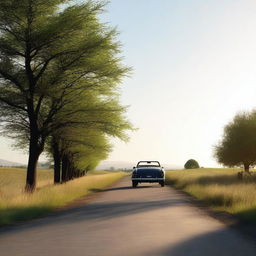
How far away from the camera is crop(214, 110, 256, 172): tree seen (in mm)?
56469

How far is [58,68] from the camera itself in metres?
22.8

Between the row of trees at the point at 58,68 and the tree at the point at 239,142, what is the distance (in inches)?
1323

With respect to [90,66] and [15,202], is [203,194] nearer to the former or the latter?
[90,66]

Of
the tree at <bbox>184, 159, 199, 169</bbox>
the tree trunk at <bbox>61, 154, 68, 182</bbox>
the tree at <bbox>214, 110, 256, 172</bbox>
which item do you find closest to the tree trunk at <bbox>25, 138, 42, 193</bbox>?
the tree trunk at <bbox>61, 154, 68, 182</bbox>

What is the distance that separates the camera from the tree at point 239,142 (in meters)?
56.5

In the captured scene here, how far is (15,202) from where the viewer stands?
17281mm

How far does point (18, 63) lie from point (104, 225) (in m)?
12.7

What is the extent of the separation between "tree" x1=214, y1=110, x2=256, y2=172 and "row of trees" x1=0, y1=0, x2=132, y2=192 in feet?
110

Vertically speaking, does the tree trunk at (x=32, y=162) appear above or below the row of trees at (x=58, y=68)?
below

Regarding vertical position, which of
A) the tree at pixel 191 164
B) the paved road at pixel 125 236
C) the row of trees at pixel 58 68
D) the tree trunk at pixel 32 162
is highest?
the tree at pixel 191 164

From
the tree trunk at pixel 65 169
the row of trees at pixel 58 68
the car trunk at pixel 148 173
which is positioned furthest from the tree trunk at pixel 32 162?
the tree trunk at pixel 65 169

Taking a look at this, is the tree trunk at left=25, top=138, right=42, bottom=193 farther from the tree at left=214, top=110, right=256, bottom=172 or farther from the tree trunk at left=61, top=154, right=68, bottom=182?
the tree at left=214, top=110, right=256, bottom=172

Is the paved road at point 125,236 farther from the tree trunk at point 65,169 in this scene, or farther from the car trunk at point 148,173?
the tree trunk at point 65,169

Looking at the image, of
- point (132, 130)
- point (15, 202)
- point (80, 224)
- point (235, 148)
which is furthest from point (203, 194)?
point (235, 148)
